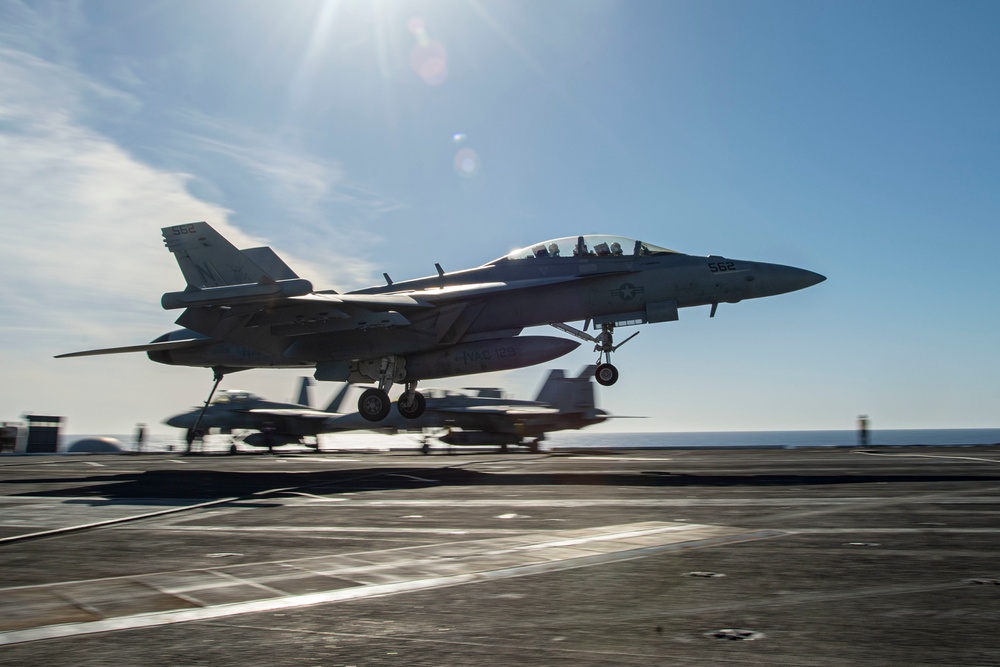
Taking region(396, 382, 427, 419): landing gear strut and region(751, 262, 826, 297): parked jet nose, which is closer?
region(751, 262, 826, 297): parked jet nose

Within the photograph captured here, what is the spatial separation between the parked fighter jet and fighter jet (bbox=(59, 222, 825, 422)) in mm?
21929

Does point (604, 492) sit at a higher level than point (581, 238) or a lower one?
lower

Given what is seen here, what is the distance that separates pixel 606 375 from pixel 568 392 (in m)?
20.4

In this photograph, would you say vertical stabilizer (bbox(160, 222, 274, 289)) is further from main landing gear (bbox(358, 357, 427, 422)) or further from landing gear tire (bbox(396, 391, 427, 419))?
landing gear tire (bbox(396, 391, 427, 419))

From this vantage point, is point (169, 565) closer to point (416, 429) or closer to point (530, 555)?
point (530, 555)

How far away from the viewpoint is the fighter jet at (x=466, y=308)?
2145cm

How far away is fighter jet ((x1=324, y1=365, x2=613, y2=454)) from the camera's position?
130 ft

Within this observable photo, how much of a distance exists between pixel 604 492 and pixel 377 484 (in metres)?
4.59

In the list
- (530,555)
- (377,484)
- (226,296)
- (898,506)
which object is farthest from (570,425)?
(530,555)

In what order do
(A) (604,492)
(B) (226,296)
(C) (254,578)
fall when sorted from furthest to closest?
(B) (226,296) < (A) (604,492) < (C) (254,578)

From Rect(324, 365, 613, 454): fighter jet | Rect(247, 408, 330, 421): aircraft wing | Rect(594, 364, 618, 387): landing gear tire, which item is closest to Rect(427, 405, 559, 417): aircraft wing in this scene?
Rect(324, 365, 613, 454): fighter jet

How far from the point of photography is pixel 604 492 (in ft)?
38.4

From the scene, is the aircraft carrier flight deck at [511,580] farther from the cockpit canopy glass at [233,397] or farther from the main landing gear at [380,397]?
the cockpit canopy glass at [233,397]

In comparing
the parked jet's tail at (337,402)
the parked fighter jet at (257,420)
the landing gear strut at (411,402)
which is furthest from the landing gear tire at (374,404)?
the parked jet's tail at (337,402)
